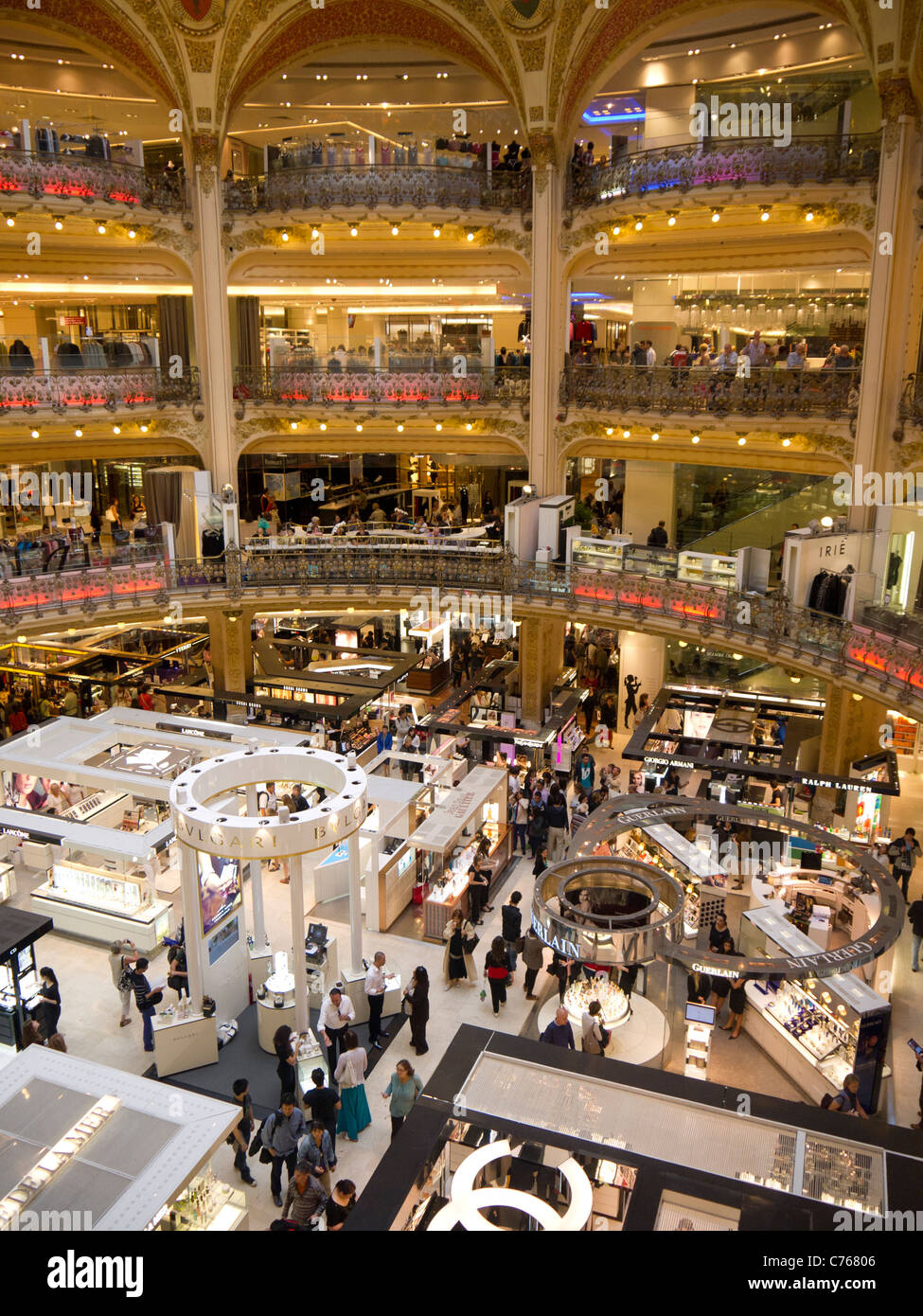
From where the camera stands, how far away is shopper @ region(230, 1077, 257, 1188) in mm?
11805

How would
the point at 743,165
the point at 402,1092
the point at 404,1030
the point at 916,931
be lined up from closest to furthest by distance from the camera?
the point at 402,1092 < the point at 404,1030 < the point at 916,931 < the point at 743,165

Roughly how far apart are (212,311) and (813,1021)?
2169 cm

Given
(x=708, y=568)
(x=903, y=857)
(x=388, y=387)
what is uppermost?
(x=388, y=387)

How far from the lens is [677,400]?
23984 millimetres

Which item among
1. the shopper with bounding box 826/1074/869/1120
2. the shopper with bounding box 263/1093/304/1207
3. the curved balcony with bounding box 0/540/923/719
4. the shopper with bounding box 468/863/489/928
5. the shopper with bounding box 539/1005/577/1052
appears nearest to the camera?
the shopper with bounding box 263/1093/304/1207

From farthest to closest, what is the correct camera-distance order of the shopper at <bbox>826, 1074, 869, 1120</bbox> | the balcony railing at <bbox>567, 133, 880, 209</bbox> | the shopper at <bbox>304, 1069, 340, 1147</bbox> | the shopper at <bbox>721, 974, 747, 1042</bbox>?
the balcony railing at <bbox>567, 133, 880, 209</bbox> → the shopper at <bbox>721, 974, 747, 1042</bbox> → the shopper at <bbox>826, 1074, 869, 1120</bbox> → the shopper at <bbox>304, 1069, 340, 1147</bbox>

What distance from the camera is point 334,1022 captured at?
13.2 meters

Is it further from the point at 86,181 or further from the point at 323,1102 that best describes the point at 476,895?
the point at 86,181

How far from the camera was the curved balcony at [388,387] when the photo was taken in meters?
27.1

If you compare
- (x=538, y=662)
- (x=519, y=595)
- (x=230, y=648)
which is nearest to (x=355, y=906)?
(x=519, y=595)

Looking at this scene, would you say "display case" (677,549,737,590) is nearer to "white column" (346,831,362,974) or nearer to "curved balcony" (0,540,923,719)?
"curved balcony" (0,540,923,719)

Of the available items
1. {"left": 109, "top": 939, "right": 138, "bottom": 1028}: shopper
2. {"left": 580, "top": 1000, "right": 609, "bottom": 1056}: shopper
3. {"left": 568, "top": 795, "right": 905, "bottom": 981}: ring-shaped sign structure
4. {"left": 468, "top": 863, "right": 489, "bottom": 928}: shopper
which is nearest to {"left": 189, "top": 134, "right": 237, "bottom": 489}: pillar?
{"left": 468, "top": 863, "right": 489, "bottom": 928}: shopper

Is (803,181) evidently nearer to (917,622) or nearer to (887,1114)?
(917,622)

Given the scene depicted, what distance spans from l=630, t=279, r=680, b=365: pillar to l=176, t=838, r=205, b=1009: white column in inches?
786
